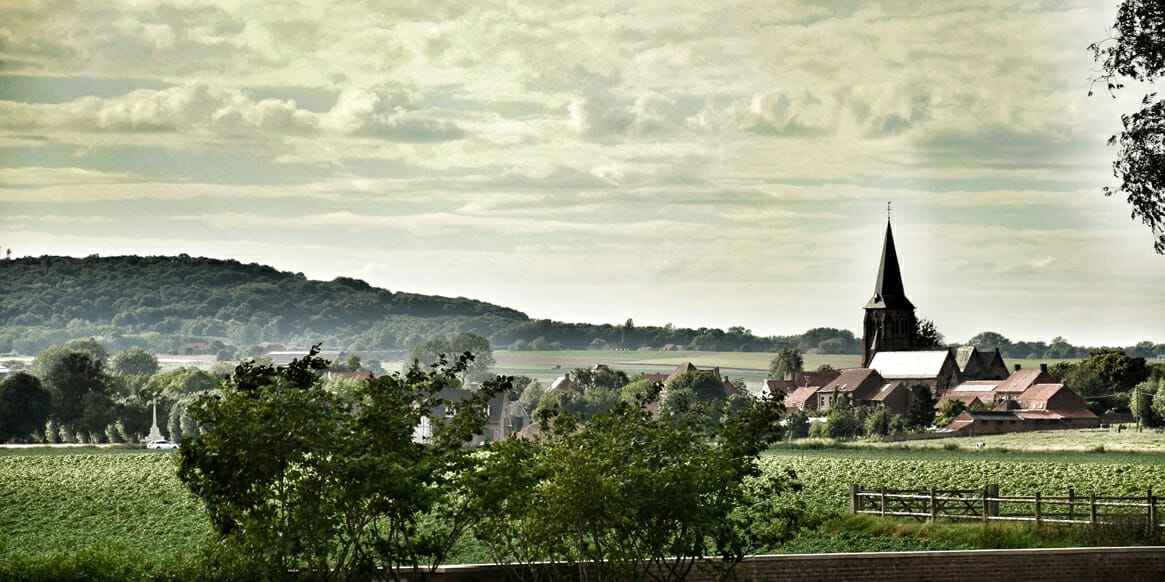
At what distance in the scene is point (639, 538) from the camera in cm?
1167

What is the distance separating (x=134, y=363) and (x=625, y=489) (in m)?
39.7

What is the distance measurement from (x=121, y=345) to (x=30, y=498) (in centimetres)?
1946


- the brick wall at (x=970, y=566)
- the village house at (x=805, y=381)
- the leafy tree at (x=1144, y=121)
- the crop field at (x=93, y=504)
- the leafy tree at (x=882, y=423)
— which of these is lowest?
the crop field at (x=93, y=504)

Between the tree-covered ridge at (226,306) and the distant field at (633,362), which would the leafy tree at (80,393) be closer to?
the tree-covered ridge at (226,306)

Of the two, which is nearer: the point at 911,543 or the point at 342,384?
the point at 342,384

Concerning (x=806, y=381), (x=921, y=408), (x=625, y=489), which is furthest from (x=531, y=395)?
(x=625, y=489)

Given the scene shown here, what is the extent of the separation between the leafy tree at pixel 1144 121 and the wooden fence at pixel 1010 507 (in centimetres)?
384

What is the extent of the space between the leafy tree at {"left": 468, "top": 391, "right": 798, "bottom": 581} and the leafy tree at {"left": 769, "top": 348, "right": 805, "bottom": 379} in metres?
35.2

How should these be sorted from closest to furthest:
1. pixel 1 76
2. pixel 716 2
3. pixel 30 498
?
1. pixel 30 498
2. pixel 716 2
3. pixel 1 76

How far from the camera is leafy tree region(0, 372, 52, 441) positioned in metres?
41.3

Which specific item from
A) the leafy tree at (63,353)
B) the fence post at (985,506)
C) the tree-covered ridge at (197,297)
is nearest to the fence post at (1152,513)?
the fence post at (985,506)

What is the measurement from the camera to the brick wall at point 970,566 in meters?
13.6

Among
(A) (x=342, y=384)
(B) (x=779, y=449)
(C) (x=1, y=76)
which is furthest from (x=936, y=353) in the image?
(A) (x=342, y=384)

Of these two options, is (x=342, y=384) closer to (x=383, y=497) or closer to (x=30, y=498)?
(x=383, y=497)
